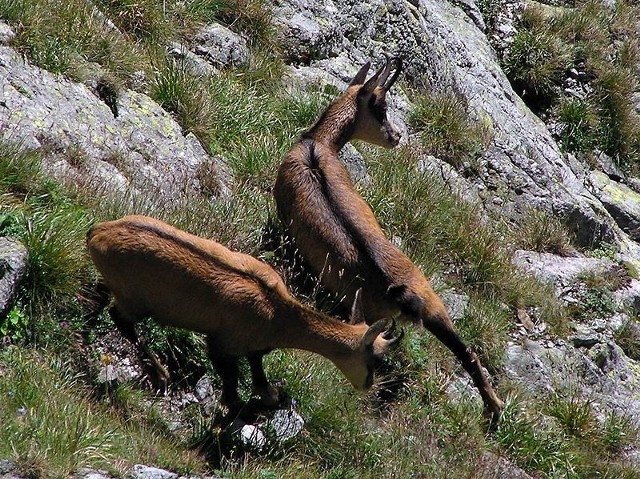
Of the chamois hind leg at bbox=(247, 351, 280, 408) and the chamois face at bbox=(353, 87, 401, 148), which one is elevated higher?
the chamois face at bbox=(353, 87, 401, 148)

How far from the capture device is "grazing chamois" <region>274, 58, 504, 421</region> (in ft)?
27.5

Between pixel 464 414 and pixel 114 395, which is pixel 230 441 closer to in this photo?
pixel 114 395

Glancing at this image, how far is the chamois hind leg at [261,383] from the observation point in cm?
716

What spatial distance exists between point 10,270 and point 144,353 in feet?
3.86

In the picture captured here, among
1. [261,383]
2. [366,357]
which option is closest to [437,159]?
[366,357]

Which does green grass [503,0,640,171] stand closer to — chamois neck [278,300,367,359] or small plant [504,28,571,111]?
small plant [504,28,571,111]

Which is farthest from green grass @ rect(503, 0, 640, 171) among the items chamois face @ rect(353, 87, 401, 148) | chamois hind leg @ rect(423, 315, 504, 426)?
chamois hind leg @ rect(423, 315, 504, 426)

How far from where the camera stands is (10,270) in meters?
6.75

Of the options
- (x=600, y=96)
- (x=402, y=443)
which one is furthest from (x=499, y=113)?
(x=402, y=443)

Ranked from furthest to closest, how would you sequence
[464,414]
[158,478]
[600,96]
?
1. [600,96]
2. [464,414]
3. [158,478]

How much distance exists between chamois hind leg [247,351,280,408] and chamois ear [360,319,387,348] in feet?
2.41

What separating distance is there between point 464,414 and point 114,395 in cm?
326

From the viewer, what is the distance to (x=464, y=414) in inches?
337

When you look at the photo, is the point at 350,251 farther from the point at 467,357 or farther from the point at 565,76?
the point at 565,76
